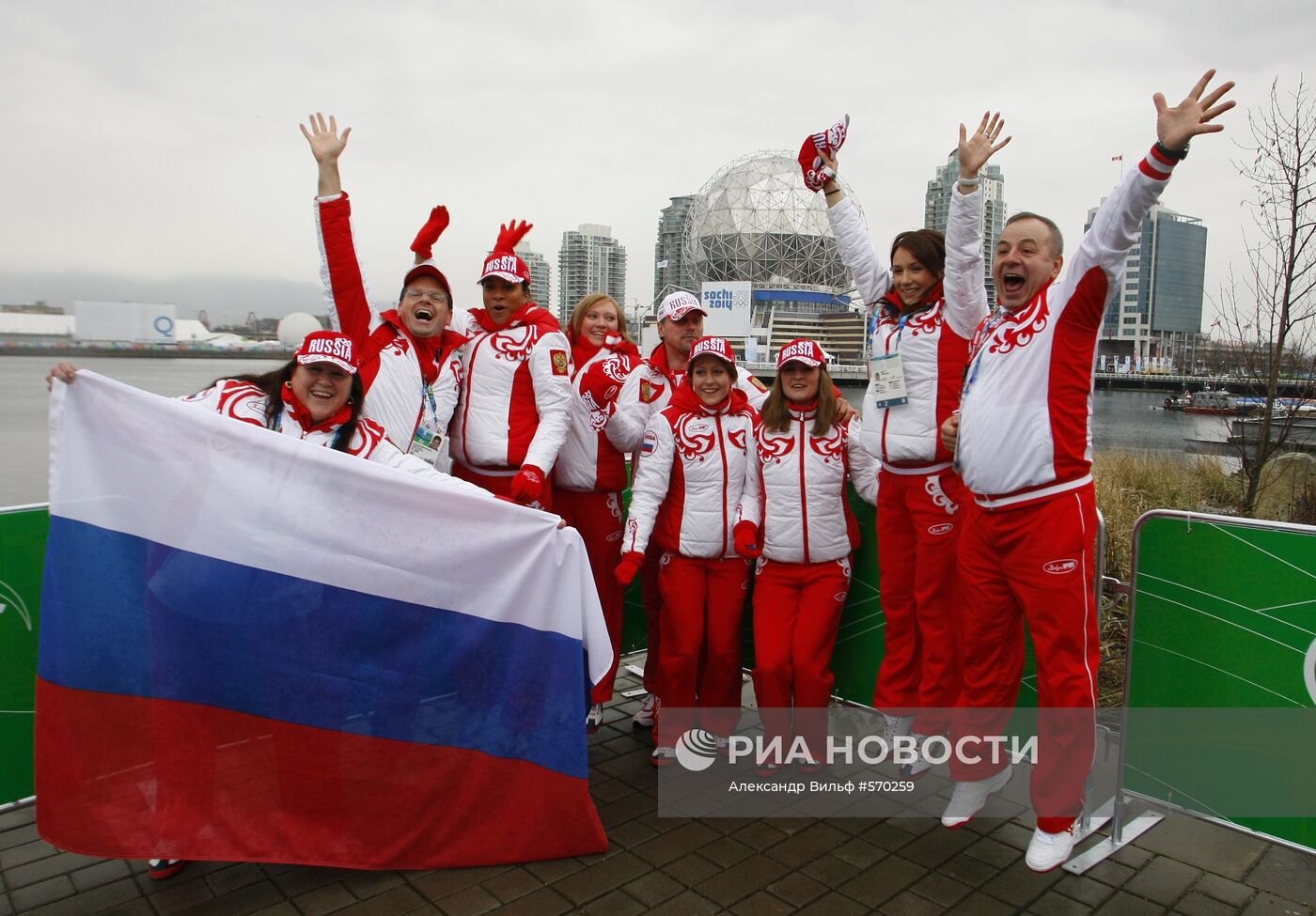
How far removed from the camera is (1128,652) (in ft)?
12.2

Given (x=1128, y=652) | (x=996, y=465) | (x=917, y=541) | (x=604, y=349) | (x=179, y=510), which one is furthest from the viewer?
(x=604, y=349)

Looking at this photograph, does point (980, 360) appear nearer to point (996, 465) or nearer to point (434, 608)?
point (996, 465)

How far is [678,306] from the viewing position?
16.6 feet

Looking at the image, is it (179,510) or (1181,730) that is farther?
(1181,730)

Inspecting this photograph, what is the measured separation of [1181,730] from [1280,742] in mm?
348

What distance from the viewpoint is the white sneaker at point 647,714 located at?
4910mm

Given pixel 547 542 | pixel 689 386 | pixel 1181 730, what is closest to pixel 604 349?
pixel 689 386

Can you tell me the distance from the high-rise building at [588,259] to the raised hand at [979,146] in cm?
5279

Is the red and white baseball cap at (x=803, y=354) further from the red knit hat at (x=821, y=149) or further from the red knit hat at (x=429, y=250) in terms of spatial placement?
the red knit hat at (x=429, y=250)

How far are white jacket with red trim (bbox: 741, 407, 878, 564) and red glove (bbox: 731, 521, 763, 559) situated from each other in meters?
0.04

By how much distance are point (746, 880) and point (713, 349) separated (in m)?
2.35

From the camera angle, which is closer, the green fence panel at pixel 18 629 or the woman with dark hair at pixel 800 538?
the green fence panel at pixel 18 629

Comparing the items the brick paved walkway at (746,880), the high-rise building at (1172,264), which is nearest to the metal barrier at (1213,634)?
the brick paved walkway at (746,880)

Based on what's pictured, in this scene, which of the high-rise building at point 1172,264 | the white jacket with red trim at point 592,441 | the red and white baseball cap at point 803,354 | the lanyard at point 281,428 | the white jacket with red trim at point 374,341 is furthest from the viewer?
the high-rise building at point 1172,264
